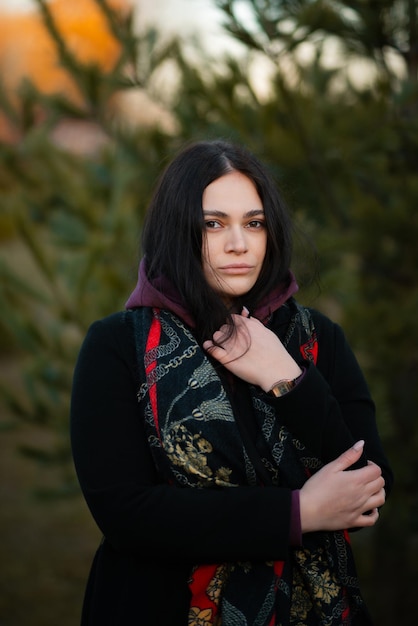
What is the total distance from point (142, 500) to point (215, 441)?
0.17 meters

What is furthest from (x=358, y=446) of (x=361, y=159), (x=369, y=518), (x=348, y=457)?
(x=361, y=159)

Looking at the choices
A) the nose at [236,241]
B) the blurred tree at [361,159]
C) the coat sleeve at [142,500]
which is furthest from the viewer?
the blurred tree at [361,159]

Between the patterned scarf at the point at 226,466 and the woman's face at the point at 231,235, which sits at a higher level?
the woman's face at the point at 231,235

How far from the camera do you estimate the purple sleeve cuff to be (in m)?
1.38

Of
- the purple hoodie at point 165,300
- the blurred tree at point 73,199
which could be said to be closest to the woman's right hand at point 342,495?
the purple hoodie at point 165,300

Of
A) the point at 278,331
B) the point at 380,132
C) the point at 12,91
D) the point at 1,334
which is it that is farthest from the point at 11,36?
the point at 278,331

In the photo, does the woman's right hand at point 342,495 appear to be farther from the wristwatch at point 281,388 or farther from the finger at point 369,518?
the wristwatch at point 281,388

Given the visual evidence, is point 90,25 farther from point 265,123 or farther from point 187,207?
point 187,207

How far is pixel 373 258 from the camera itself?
281 centimetres

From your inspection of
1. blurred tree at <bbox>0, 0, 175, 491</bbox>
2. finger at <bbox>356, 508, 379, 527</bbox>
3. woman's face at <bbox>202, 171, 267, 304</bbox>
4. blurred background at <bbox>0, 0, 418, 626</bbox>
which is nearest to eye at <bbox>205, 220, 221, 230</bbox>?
woman's face at <bbox>202, 171, 267, 304</bbox>

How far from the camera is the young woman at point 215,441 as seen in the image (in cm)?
138

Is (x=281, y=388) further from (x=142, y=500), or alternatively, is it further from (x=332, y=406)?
(x=142, y=500)

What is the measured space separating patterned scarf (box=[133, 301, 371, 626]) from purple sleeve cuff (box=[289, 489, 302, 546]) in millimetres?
58

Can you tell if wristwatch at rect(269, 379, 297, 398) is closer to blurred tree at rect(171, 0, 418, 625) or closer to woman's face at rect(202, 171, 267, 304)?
woman's face at rect(202, 171, 267, 304)
